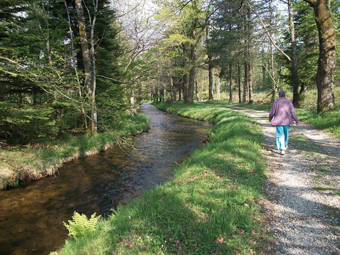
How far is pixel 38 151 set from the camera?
802 centimetres

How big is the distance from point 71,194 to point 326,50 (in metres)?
12.5

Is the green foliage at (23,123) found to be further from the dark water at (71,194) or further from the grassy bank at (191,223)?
the grassy bank at (191,223)

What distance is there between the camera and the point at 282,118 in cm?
620

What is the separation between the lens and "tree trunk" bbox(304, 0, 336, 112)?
913cm

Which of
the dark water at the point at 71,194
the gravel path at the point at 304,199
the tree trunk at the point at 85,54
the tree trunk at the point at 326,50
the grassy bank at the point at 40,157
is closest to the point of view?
the gravel path at the point at 304,199

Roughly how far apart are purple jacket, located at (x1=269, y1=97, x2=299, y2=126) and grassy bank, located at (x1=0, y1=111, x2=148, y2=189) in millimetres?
4935

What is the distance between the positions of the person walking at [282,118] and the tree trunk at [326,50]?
16.5ft

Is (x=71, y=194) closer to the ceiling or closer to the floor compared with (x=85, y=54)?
closer to the floor

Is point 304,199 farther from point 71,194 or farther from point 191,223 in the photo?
point 71,194

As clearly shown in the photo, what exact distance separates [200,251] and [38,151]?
7.81m

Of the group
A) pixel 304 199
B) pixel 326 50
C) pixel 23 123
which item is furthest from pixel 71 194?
pixel 326 50

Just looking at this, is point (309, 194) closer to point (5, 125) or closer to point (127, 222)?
point (127, 222)

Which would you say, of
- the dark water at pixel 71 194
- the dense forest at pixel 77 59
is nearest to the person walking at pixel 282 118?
the dark water at pixel 71 194

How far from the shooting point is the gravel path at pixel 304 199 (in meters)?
2.92
